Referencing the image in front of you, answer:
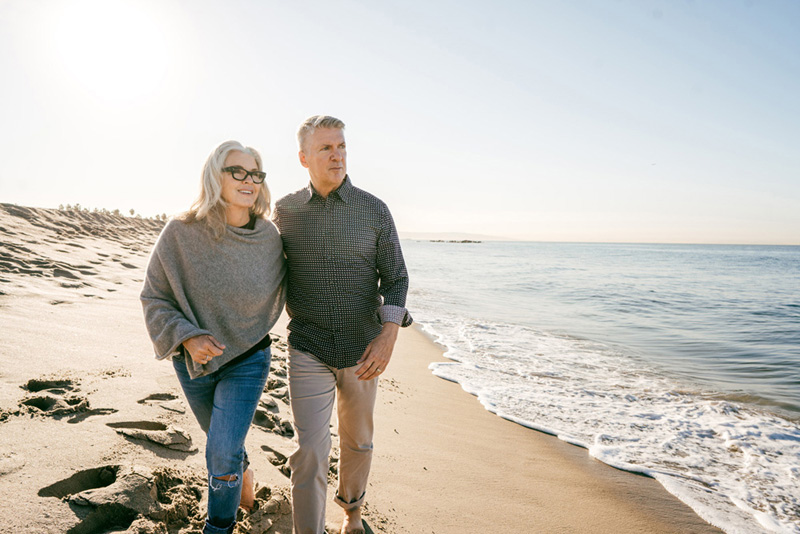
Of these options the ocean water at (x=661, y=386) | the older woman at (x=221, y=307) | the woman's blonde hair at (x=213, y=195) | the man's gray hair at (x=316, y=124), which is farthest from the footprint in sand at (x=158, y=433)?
the ocean water at (x=661, y=386)

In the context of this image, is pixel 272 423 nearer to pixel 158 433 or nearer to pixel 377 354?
pixel 158 433

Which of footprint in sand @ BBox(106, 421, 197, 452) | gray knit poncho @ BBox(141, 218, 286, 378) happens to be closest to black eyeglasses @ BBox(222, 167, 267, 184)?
gray knit poncho @ BBox(141, 218, 286, 378)

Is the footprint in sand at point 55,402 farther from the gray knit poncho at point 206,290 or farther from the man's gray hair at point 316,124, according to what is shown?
the man's gray hair at point 316,124

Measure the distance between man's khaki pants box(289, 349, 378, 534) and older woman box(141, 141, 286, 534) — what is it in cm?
26

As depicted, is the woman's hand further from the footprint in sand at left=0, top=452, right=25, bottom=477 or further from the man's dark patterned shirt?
the footprint in sand at left=0, top=452, right=25, bottom=477

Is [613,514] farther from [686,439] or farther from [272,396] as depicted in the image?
[272,396]

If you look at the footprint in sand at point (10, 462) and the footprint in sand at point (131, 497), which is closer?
the footprint in sand at point (131, 497)

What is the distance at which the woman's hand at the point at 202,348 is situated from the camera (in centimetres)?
223

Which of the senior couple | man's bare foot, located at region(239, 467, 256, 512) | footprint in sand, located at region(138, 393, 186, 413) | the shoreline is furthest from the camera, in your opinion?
footprint in sand, located at region(138, 393, 186, 413)

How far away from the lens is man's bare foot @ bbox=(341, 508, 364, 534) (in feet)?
9.12

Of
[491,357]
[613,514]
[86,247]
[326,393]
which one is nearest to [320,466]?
[326,393]

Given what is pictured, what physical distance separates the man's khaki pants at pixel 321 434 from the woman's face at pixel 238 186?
0.92 m

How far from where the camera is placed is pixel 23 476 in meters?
2.38

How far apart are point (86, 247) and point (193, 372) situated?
32.7 ft
